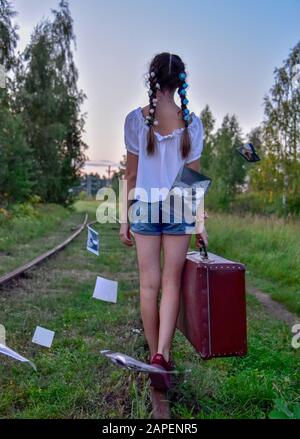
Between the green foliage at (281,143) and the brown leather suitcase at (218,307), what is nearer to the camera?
the brown leather suitcase at (218,307)

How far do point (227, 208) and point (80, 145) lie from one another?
14.3 m

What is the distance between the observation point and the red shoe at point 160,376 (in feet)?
8.05

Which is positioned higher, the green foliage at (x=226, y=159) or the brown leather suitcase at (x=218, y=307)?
the green foliage at (x=226, y=159)

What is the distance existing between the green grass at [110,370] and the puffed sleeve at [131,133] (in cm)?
122

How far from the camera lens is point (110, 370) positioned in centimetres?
309

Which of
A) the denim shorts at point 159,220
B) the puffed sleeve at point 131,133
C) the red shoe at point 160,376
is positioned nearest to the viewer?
the red shoe at point 160,376

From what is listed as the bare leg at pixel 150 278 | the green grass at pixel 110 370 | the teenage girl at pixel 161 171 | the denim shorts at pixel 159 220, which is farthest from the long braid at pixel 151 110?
the green grass at pixel 110 370

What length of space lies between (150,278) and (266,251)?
7.73m

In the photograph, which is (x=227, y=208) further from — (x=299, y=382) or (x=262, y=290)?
(x=299, y=382)

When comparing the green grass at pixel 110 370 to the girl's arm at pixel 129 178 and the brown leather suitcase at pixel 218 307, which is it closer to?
the brown leather suitcase at pixel 218 307

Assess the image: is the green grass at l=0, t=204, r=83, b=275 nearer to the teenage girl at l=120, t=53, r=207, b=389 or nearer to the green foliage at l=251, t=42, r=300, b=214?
the teenage girl at l=120, t=53, r=207, b=389

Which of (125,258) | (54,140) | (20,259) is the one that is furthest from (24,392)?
(54,140)

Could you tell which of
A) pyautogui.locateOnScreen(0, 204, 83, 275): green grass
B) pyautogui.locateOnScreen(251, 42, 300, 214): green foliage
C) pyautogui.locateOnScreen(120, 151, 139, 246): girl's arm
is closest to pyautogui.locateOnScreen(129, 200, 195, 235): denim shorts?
pyautogui.locateOnScreen(120, 151, 139, 246): girl's arm
